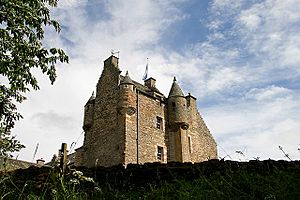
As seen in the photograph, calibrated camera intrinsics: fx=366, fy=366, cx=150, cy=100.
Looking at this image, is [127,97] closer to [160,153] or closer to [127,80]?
[127,80]

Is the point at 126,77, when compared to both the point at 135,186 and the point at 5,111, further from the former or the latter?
the point at 135,186

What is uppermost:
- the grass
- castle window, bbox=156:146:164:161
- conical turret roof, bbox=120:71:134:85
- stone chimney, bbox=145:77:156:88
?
stone chimney, bbox=145:77:156:88

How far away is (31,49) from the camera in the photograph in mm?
11766

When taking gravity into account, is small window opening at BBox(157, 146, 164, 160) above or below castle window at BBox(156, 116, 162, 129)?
below

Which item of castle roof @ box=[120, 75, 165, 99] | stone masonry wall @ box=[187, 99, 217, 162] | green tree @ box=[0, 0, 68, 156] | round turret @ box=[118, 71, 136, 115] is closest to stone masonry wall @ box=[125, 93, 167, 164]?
castle roof @ box=[120, 75, 165, 99]

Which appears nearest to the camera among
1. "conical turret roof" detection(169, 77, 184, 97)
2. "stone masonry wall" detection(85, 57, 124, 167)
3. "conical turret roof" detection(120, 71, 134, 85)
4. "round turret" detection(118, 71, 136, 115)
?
"stone masonry wall" detection(85, 57, 124, 167)

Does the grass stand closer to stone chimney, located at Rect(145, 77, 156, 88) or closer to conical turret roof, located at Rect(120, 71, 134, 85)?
conical turret roof, located at Rect(120, 71, 134, 85)

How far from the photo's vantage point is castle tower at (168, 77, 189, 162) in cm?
3188

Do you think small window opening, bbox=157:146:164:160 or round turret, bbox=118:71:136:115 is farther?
small window opening, bbox=157:146:164:160

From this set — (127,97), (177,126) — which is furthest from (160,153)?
(127,97)

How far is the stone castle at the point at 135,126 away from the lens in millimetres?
29250

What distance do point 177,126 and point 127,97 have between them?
5.82m

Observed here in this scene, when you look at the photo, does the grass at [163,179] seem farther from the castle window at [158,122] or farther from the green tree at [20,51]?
the castle window at [158,122]

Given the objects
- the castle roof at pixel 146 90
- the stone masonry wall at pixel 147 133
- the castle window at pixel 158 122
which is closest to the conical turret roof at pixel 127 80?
the castle roof at pixel 146 90
